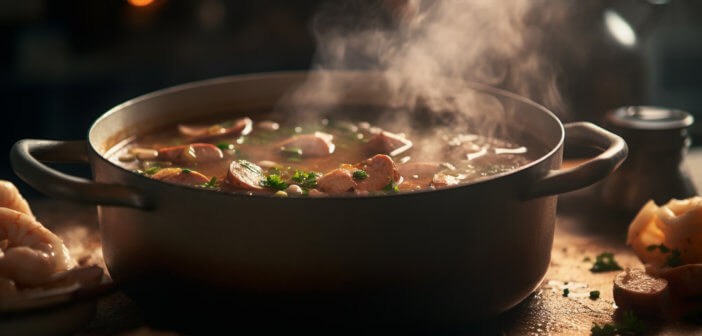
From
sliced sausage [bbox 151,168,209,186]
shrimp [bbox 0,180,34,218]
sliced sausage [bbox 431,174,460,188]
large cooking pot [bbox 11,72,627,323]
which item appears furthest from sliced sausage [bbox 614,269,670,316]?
shrimp [bbox 0,180,34,218]

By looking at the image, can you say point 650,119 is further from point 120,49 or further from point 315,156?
point 120,49

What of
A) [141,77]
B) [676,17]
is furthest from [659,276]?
[676,17]

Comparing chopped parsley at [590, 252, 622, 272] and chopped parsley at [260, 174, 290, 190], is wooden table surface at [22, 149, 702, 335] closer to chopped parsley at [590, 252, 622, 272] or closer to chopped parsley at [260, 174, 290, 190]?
chopped parsley at [590, 252, 622, 272]

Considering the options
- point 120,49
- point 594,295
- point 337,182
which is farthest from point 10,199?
point 120,49

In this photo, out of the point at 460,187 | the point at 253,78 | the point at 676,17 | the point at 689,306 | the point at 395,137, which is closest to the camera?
the point at 460,187

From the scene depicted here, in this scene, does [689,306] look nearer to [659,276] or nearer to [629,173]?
[659,276]

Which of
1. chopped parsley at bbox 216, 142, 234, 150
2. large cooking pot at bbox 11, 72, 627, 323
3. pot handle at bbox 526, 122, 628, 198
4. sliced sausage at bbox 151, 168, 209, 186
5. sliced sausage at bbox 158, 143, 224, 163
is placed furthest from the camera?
chopped parsley at bbox 216, 142, 234, 150
